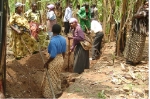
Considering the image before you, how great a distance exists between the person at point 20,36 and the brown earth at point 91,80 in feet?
0.84

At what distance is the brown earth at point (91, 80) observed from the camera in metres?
5.12

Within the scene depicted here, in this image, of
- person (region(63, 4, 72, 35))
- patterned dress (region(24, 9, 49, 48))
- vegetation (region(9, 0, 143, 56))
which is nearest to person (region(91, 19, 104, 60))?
vegetation (region(9, 0, 143, 56))

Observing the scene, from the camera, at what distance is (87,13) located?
1009cm

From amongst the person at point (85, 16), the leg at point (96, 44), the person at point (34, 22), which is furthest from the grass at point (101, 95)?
the person at point (85, 16)

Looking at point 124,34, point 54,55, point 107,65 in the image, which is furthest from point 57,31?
point 124,34

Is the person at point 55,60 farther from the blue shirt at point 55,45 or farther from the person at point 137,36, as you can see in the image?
the person at point 137,36

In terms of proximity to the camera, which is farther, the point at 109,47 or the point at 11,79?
→ the point at 109,47

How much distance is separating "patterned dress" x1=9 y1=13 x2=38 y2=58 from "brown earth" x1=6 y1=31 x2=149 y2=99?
249 mm

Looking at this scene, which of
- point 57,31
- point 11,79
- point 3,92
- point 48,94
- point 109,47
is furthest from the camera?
point 109,47

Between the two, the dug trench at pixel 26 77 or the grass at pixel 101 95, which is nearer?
the grass at pixel 101 95

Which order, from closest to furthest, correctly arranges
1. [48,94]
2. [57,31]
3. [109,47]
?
[57,31]
[48,94]
[109,47]

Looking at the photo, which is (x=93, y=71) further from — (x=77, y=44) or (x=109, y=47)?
(x=109, y=47)

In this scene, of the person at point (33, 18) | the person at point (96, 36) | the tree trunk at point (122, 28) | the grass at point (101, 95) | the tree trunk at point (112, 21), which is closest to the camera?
the grass at point (101, 95)

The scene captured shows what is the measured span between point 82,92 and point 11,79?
2017 millimetres
